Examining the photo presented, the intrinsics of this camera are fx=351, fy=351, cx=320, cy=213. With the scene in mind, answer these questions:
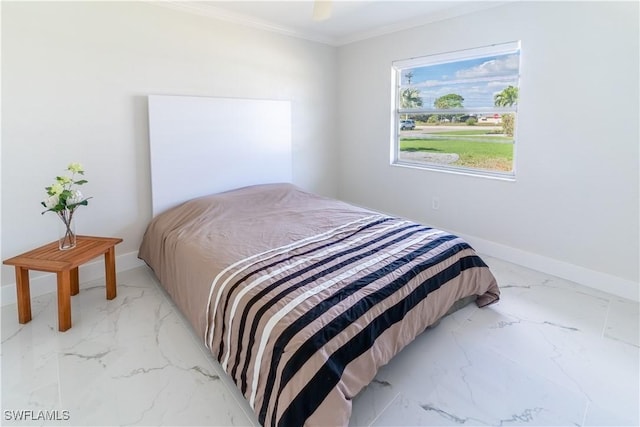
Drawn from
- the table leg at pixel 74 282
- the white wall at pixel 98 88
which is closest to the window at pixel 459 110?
the white wall at pixel 98 88

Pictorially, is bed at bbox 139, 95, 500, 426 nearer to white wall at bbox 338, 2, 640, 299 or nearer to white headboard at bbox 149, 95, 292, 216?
white headboard at bbox 149, 95, 292, 216

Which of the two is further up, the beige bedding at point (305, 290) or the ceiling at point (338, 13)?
the ceiling at point (338, 13)

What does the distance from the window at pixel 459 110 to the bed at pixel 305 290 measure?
1.39 m

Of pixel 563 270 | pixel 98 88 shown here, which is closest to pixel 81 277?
pixel 98 88

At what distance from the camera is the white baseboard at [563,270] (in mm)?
2541

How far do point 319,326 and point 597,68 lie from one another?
2.67m

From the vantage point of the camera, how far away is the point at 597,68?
248cm

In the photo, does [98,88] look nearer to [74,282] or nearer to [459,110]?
[74,282]

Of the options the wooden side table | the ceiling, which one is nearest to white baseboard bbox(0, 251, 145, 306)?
the wooden side table

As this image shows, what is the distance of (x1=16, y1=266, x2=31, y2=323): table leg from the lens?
7.14 feet

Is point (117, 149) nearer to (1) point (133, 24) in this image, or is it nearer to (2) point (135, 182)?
(2) point (135, 182)

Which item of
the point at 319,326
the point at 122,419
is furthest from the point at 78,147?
the point at 319,326

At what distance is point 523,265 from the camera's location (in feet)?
10.1

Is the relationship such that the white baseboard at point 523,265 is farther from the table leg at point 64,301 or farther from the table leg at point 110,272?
the table leg at point 64,301
